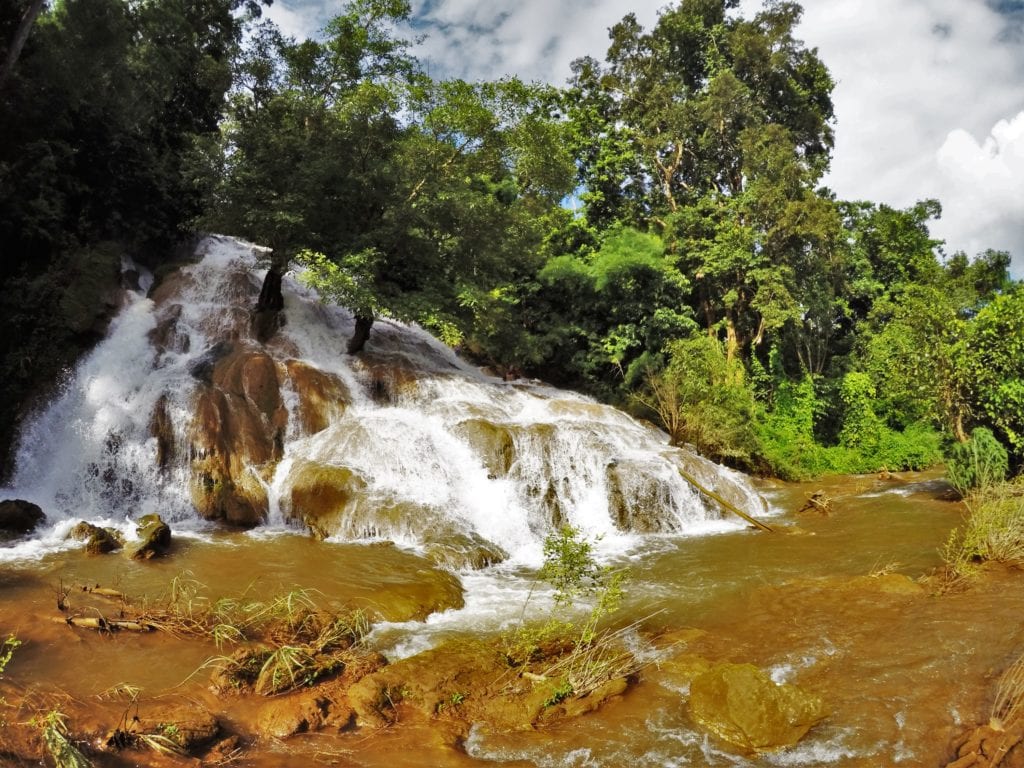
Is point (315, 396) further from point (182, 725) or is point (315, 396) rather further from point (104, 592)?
point (182, 725)

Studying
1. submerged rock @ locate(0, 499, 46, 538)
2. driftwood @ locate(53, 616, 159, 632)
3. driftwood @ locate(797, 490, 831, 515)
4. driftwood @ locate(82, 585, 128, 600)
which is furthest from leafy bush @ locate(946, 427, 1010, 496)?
submerged rock @ locate(0, 499, 46, 538)

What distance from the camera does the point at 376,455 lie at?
1273 centimetres

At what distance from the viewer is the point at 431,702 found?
18.0 ft

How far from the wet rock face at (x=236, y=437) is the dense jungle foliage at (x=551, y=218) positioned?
2722 mm

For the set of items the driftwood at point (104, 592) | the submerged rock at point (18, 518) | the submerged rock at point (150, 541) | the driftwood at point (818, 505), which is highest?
the submerged rock at point (18, 518)

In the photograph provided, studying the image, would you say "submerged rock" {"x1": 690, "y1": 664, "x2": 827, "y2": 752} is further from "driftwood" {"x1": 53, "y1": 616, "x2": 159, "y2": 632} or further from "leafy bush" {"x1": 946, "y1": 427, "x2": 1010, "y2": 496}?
"leafy bush" {"x1": 946, "y1": 427, "x2": 1010, "y2": 496}

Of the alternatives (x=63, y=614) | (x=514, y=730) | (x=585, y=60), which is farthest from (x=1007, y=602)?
(x=585, y=60)

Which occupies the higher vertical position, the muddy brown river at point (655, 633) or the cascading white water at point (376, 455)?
the cascading white water at point (376, 455)

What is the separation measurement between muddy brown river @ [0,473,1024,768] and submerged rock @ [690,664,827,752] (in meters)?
0.12

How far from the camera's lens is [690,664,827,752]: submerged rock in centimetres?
474

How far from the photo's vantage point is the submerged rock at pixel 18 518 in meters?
10.1

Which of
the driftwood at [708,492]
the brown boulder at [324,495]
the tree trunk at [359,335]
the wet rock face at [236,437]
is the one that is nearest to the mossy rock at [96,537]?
the wet rock face at [236,437]

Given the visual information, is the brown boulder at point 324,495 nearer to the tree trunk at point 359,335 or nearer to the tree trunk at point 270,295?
the tree trunk at point 359,335

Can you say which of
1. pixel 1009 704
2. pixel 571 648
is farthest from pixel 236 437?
pixel 1009 704
